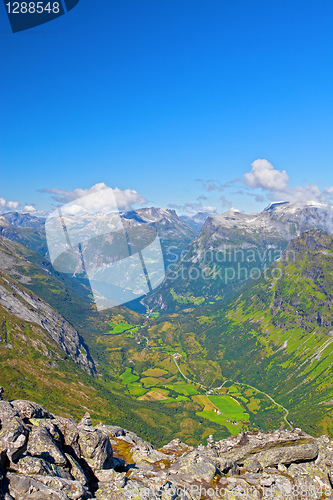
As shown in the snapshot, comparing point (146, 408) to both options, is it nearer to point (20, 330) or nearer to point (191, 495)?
point (20, 330)

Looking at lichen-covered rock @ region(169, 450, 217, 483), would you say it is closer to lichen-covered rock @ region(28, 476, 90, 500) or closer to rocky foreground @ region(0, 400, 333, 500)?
rocky foreground @ region(0, 400, 333, 500)

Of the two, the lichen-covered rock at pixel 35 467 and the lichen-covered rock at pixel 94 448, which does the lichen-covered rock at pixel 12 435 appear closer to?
the lichen-covered rock at pixel 35 467

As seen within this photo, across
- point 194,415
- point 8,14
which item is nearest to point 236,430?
point 194,415

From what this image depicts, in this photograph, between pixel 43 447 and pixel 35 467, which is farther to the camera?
pixel 43 447

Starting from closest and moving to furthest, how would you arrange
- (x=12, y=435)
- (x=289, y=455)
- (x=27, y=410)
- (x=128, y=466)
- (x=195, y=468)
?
1. (x=12, y=435)
2. (x=27, y=410)
3. (x=195, y=468)
4. (x=128, y=466)
5. (x=289, y=455)

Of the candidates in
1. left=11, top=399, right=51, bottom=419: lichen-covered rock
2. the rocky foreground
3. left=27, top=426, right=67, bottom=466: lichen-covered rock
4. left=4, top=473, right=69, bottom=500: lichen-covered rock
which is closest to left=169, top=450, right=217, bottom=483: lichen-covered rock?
the rocky foreground

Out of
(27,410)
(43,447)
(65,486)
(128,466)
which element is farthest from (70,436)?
(128,466)

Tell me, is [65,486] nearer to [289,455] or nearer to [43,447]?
[43,447]

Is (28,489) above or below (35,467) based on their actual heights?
above
